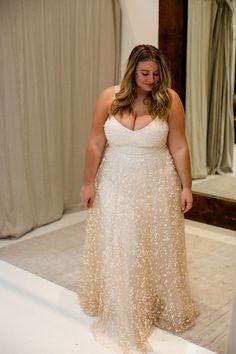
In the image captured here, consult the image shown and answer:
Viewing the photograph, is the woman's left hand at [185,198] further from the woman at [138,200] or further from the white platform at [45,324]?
the white platform at [45,324]

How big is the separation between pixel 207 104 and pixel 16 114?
1481mm

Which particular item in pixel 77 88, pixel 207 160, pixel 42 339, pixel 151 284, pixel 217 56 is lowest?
pixel 42 339

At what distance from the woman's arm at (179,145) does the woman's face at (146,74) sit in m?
0.11

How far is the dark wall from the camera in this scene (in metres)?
3.44

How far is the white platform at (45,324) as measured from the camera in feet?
6.49

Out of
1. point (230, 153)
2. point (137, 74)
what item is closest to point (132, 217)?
point (137, 74)

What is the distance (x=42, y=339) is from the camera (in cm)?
206

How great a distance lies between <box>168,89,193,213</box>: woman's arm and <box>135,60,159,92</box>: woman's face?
108 mm

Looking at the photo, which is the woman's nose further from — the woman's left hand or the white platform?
the white platform

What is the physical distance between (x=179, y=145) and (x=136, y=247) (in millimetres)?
505

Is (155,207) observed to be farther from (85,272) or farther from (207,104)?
(207,104)

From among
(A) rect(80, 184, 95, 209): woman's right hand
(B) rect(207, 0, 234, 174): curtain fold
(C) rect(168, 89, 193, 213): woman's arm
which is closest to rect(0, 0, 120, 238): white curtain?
(B) rect(207, 0, 234, 174): curtain fold

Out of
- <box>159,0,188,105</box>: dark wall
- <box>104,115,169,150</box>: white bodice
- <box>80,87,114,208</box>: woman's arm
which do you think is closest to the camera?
<box>104,115,169,150</box>: white bodice
